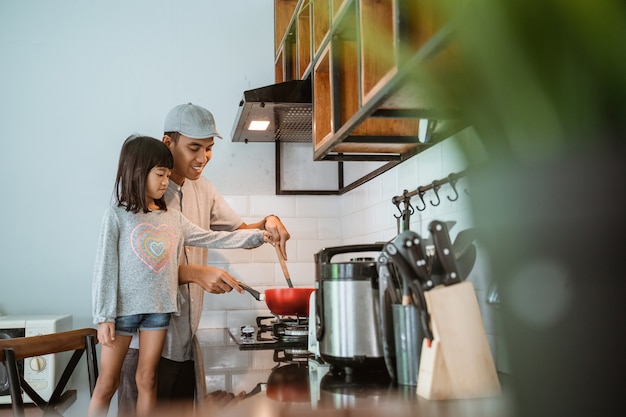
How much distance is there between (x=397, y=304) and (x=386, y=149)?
933 mm

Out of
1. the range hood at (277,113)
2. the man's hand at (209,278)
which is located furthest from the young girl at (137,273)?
the range hood at (277,113)

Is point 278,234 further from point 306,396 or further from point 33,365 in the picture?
point 306,396

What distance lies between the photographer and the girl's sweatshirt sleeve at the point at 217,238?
2281mm

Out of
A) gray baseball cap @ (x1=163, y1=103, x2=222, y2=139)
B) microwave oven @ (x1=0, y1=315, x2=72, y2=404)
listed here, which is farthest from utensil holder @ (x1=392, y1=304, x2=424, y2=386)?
microwave oven @ (x1=0, y1=315, x2=72, y2=404)

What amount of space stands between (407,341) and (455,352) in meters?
0.13

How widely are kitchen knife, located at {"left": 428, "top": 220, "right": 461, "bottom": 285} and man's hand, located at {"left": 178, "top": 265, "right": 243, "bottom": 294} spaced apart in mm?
1288

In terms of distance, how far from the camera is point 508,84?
0.95ft

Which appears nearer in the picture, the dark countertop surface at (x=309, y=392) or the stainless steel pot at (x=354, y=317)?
the dark countertop surface at (x=309, y=392)

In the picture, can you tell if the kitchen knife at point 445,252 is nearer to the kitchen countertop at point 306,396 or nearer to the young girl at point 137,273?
the kitchen countertop at point 306,396

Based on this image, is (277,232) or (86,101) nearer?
(277,232)

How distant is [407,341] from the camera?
3.46 feet

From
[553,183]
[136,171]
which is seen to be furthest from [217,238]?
[553,183]

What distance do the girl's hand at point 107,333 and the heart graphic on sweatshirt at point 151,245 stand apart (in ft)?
0.78

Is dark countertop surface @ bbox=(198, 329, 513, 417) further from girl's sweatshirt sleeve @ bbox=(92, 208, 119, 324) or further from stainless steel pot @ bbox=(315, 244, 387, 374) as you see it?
girl's sweatshirt sleeve @ bbox=(92, 208, 119, 324)
